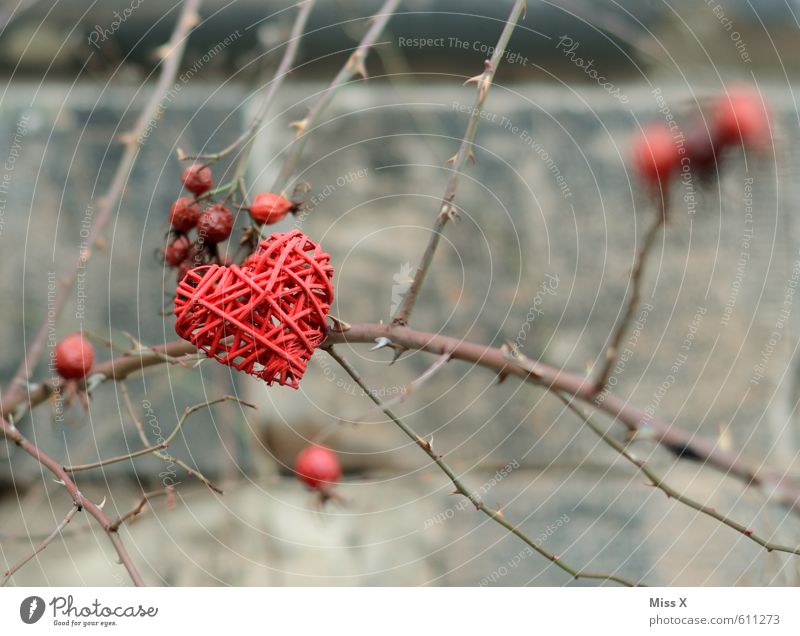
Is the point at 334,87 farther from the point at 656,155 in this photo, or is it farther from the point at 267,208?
the point at 656,155

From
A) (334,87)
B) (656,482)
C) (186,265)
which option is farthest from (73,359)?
(656,482)

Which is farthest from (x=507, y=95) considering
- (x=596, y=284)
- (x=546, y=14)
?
(x=596, y=284)

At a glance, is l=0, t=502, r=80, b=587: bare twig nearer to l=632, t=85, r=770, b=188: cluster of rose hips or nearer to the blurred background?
the blurred background

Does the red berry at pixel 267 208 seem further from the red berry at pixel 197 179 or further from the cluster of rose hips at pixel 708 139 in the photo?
the cluster of rose hips at pixel 708 139

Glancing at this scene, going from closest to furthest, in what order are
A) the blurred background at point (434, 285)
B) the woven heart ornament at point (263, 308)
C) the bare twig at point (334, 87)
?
the woven heart ornament at point (263, 308) < the bare twig at point (334, 87) < the blurred background at point (434, 285)

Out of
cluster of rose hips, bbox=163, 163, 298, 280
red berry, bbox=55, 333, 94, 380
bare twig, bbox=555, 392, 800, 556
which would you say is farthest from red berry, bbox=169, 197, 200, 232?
bare twig, bbox=555, 392, 800, 556

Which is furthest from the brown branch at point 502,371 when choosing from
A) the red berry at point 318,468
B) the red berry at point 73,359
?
the red berry at point 318,468
